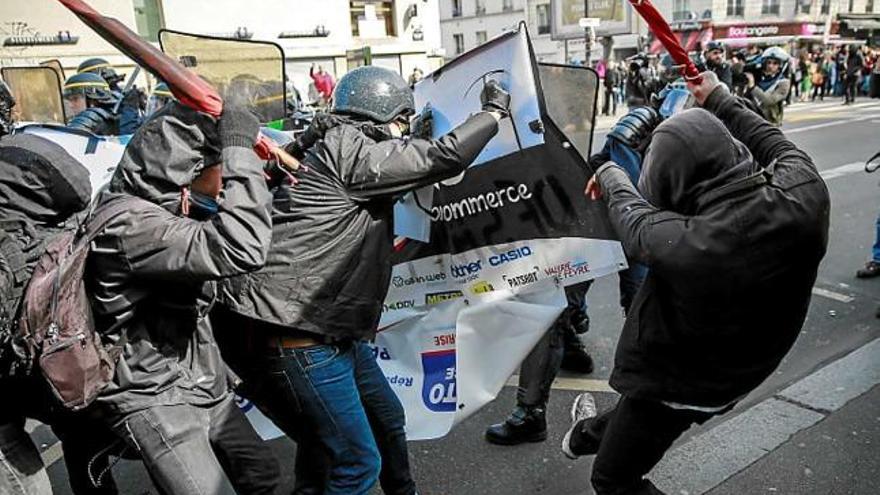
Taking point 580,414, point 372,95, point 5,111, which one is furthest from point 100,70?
point 580,414

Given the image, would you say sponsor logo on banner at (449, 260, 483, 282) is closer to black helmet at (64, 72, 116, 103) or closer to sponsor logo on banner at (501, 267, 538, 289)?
sponsor logo on banner at (501, 267, 538, 289)

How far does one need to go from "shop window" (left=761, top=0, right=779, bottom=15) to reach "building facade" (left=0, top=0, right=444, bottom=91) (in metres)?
26.3

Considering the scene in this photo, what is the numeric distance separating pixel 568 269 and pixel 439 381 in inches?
29.7

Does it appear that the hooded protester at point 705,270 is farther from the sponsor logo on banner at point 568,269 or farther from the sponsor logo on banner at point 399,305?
the sponsor logo on banner at point 399,305

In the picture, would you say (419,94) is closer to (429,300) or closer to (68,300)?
(429,300)

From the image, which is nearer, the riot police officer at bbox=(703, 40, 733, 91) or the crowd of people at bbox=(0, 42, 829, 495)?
the crowd of people at bbox=(0, 42, 829, 495)

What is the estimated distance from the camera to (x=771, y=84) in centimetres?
580

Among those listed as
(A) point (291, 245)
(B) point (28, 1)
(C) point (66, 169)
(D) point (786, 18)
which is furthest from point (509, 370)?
(D) point (786, 18)

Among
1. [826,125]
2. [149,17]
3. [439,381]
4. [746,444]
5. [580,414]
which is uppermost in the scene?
[149,17]

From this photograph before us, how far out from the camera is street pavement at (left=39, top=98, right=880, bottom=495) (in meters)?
2.90

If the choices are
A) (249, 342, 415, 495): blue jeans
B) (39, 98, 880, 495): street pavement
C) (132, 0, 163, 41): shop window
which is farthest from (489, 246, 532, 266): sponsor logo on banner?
(132, 0, 163, 41): shop window

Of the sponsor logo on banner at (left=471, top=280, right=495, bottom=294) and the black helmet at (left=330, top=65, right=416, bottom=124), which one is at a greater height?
the black helmet at (left=330, top=65, right=416, bottom=124)

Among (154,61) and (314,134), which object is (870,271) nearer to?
(314,134)

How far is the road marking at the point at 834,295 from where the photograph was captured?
16.2 ft
